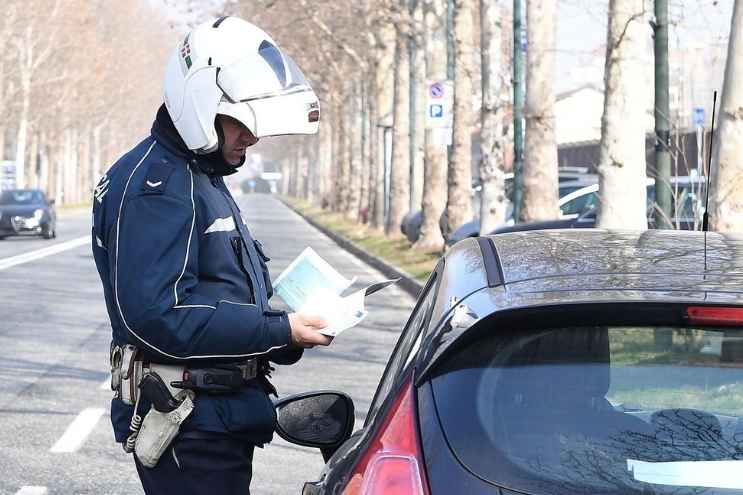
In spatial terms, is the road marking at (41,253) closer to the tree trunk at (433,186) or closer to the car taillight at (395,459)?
the tree trunk at (433,186)

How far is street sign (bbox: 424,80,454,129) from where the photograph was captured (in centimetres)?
3039

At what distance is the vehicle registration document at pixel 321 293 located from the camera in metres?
3.75

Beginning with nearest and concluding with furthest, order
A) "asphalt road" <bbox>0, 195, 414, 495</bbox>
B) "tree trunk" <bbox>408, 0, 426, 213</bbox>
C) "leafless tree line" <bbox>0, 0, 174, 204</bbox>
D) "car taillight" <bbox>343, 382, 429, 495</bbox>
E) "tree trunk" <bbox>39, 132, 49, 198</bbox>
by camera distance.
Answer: "car taillight" <bbox>343, 382, 429, 495</bbox> → "asphalt road" <bbox>0, 195, 414, 495</bbox> → "tree trunk" <bbox>408, 0, 426, 213</bbox> → "leafless tree line" <bbox>0, 0, 174, 204</bbox> → "tree trunk" <bbox>39, 132, 49, 198</bbox>

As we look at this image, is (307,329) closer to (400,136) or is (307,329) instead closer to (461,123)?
(461,123)

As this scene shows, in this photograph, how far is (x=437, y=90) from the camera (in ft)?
100

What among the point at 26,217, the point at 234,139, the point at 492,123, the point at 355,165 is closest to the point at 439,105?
the point at 492,123

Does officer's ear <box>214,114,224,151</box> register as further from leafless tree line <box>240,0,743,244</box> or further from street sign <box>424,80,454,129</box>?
street sign <box>424,80,454,129</box>

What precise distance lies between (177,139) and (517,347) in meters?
1.19

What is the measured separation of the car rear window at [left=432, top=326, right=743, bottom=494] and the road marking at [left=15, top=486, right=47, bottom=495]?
5.07m

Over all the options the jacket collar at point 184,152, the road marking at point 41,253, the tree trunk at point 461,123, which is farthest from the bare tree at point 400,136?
the jacket collar at point 184,152

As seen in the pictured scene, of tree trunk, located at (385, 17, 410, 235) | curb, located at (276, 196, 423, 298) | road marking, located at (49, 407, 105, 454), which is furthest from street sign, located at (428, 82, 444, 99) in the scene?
road marking, located at (49, 407, 105, 454)

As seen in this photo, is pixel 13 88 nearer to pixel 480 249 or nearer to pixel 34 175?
pixel 34 175

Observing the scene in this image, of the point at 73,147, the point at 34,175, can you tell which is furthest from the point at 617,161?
the point at 73,147

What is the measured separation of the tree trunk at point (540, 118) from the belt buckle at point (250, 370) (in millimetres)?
17171
